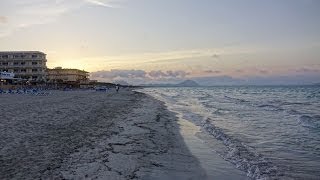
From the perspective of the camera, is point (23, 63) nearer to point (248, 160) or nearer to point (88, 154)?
point (88, 154)

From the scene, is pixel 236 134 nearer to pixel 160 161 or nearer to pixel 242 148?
pixel 242 148

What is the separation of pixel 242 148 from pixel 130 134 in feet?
16.2

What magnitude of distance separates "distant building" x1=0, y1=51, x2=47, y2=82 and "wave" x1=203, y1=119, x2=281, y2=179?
334 ft

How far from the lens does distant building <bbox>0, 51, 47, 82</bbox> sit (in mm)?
110250

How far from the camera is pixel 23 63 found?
11106 centimetres

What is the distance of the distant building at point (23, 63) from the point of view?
362 feet

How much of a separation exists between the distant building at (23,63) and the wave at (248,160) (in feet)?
334

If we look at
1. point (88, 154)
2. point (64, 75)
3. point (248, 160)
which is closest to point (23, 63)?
point (64, 75)

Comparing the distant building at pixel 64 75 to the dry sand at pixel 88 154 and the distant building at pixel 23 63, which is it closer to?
the distant building at pixel 23 63

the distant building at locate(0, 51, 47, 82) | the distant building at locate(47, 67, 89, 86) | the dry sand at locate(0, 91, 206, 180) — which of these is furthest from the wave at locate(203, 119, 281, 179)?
the distant building at locate(47, 67, 89, 86)

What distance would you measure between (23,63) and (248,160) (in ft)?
356

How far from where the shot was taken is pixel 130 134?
16.5m

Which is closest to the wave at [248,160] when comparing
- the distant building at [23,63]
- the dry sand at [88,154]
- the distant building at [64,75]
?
the dry sand at [88,154]

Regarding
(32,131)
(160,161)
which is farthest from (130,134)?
(160,161)
